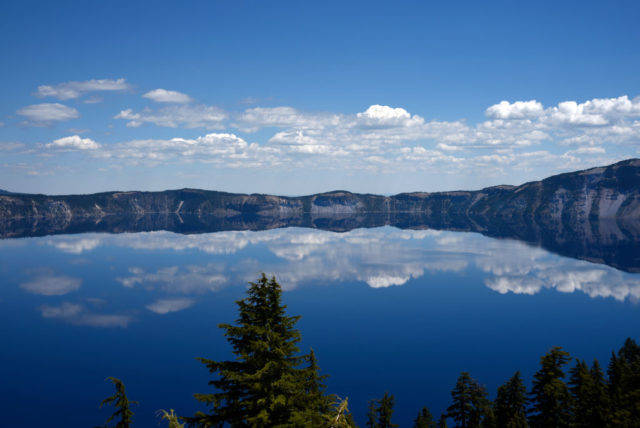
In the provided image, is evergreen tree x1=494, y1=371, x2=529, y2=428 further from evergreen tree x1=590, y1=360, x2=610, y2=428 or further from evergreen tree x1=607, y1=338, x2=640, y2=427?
evergreen tree x1=607, y1=338, x2=640, y2=427

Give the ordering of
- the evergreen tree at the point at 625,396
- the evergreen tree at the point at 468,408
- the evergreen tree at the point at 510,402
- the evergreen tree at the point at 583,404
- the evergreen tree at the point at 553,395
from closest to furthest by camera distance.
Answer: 1. the evergreen tree at the point at 625,396
2. the evergreen tree at the point at 583,404
3. the evergreen tree at the point at 553,395
4. the evergreen tree at the point at 510,402
5. the evergreen tree at the point at 468,408

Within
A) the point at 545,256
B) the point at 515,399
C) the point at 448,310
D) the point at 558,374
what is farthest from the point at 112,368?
the point at 545,256

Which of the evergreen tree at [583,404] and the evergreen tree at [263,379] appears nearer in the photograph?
the evergreen tree at [263,379]

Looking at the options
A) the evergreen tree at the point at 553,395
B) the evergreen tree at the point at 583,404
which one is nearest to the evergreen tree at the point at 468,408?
the evergreen tree at the point at 553,395

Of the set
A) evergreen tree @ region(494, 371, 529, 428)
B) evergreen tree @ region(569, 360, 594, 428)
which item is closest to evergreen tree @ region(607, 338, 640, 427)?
evergreen tree @ region(569, 360, 594, 428)

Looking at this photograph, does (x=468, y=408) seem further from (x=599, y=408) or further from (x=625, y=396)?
(x=625, y=396)

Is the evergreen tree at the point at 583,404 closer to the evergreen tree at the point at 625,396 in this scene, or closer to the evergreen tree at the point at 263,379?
the evergreen tree at the point at 625,396
